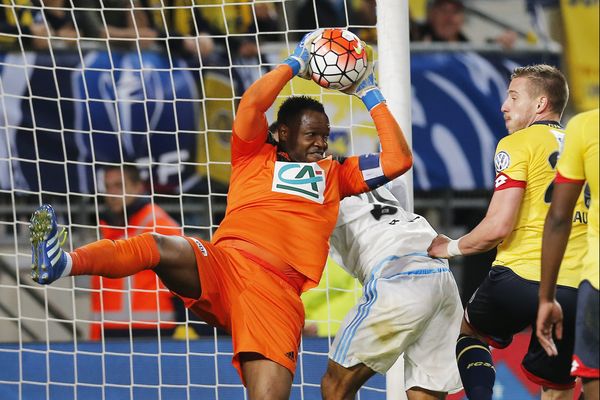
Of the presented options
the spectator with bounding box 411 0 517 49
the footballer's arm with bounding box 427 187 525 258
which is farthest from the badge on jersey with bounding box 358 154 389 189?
the spectator with bounding box 411 0 517 49

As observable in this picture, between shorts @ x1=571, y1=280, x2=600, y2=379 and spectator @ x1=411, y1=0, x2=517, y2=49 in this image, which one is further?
spectator @ x1=411, y1=0, x2=517, y2=49

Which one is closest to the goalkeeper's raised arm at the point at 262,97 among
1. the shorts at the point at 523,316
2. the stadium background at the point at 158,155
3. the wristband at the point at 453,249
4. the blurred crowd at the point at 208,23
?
the wristband at the point at 453,249

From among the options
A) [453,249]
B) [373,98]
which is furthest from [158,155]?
[453,249]

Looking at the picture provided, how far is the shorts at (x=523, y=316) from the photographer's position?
4723mm

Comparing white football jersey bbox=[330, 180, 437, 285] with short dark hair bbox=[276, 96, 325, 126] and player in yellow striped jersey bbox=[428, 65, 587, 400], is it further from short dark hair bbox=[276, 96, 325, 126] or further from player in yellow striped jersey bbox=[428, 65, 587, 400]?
short dark hair bbox=[276, 96, 325, 126]

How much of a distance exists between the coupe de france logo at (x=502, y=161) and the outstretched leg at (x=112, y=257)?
1.38 m

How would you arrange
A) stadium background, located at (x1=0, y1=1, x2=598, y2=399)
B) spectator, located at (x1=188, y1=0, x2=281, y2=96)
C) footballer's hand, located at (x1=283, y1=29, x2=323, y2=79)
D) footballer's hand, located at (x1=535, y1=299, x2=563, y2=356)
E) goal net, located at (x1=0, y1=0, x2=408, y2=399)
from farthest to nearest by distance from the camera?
spectator, located at (x1=188, y1=0, x2=281, y2=96) < goal net, located at (x1=0, y1=0, x2=408, y2=399) < stadium background, located at (x1=0, y1=1, x2=598, y2=399) < footballer's hand, located at (x1=283, y1=29, x2=323, y2=79) < footballer's hand, located at (x1=535, y1=299, x2=563, y2=356)

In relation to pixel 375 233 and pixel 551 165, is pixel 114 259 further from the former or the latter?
pixel 551 165

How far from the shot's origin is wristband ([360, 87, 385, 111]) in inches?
206

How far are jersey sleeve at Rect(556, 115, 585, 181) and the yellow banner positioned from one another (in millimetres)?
5699

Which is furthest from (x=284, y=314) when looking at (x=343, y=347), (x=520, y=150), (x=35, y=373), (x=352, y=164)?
(x=35, y=373)

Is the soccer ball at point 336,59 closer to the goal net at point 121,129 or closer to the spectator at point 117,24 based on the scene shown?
the goal net at point 121,129

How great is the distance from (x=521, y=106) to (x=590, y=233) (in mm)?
1140

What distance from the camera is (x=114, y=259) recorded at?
4.80 metres
